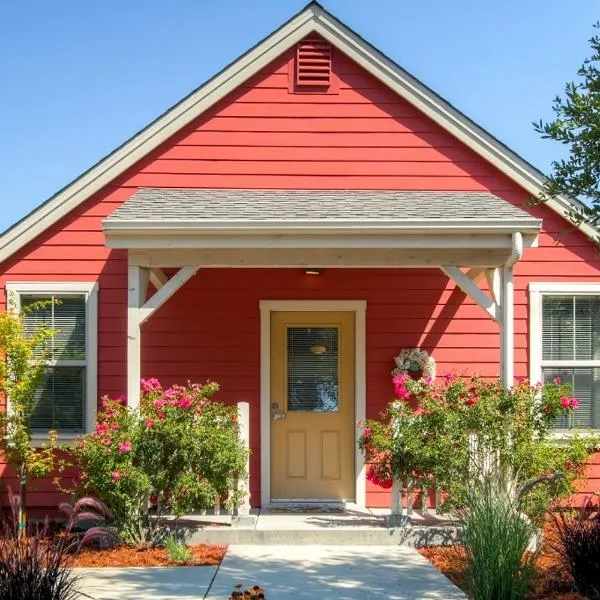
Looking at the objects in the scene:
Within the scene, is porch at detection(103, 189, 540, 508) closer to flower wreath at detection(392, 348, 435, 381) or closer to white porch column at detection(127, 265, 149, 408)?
white porch column at detection(127, 265, 149, 408)

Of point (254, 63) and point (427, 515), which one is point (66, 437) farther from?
point (254, 63)

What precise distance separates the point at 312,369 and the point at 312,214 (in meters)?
2.18

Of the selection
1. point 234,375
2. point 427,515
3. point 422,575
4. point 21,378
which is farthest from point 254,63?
point 422,575

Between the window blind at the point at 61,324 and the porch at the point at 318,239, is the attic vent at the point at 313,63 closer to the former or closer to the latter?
the porch at the point at 318,239

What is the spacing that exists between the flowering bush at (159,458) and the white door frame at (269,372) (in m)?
1.50

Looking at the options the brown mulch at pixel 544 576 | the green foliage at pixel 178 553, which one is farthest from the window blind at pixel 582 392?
the green foliage at pixel 178 553

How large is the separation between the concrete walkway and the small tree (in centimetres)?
204

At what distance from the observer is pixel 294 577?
24.8 feet

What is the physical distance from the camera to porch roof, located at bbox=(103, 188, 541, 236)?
888 cm

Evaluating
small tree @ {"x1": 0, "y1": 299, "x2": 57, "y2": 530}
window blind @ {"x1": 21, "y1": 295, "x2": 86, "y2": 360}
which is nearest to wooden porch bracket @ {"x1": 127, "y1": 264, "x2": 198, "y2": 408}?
small tree @ {"x1": 0, "y1": 299, "x2": 57, "y2": 530}

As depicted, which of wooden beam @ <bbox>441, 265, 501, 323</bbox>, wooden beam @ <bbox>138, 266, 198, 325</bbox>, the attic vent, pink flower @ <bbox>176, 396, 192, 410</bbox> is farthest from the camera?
the attic vent

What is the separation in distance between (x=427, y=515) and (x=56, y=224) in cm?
497

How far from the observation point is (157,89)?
13.9m

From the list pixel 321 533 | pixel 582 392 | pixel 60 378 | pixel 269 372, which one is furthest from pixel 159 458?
pixel 582 392
